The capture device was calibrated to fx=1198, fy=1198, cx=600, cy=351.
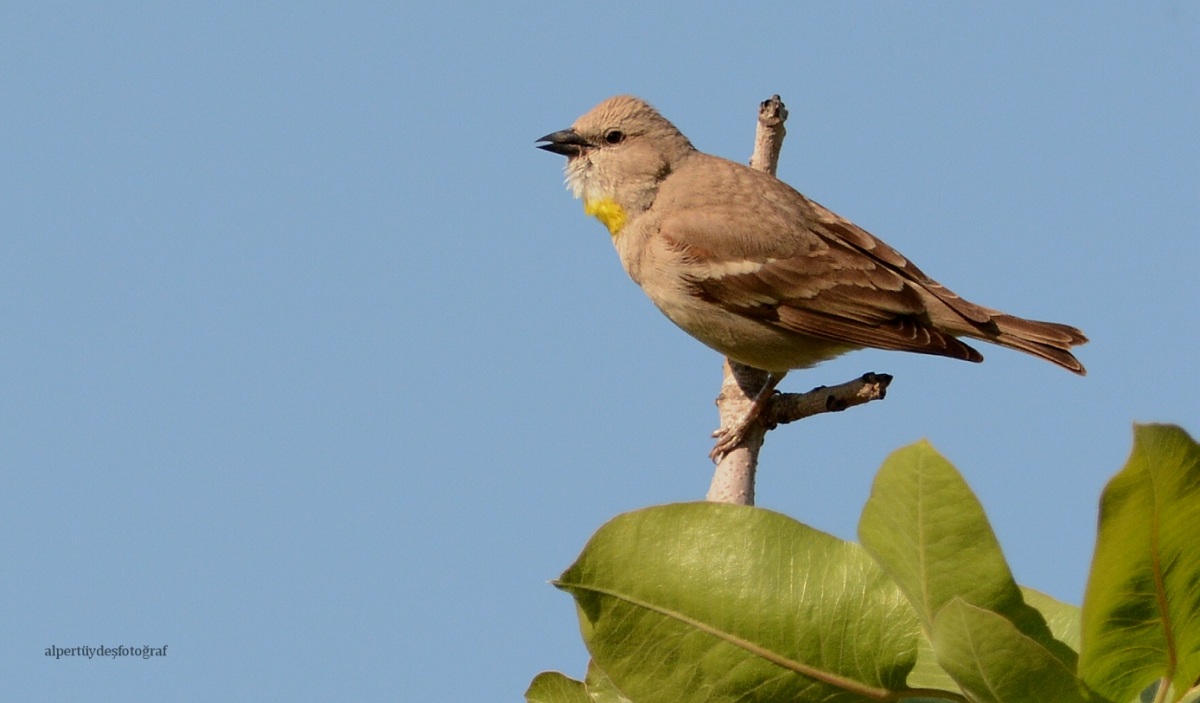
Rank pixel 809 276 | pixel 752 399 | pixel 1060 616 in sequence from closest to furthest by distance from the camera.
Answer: pixel 1060 616 → pixel 752 399 → pixel 809 276

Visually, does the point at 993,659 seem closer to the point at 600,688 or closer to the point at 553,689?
the point at 600,688

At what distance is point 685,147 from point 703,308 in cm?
147

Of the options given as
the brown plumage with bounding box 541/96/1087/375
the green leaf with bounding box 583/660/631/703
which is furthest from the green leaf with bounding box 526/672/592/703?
the brown plumage with bounding box 541/96/1087/375

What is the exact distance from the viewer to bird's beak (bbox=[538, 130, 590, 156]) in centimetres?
751

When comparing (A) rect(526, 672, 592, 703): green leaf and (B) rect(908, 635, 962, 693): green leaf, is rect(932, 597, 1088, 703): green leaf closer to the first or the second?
(B) rect(908, 635, 962, 693): green leaf

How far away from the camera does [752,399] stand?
6148mm

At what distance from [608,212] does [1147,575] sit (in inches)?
222

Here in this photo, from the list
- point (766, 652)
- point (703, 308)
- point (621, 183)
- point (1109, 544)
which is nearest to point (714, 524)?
point (766, 652)

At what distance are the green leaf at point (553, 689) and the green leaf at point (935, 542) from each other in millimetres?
757

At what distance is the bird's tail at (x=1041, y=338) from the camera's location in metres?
6.24

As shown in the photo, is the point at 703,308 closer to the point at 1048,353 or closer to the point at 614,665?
the point at 1048,353

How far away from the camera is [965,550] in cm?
216

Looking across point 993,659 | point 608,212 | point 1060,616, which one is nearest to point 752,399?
point 608,212

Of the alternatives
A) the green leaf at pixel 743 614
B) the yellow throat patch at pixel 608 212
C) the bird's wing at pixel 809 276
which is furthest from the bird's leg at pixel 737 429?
the green leaf at pixel 743 614
